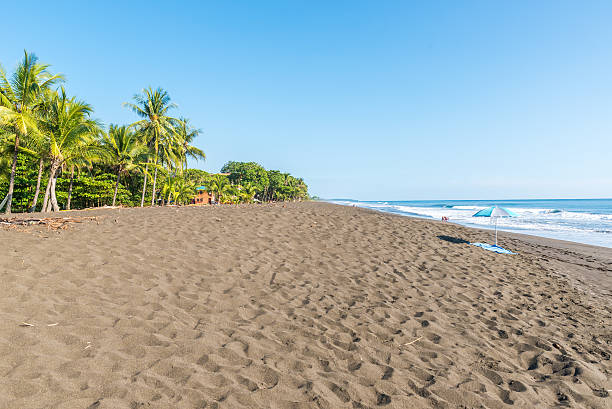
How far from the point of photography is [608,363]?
3836 millimetres

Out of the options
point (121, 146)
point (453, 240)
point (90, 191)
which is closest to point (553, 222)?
point (453, 240)

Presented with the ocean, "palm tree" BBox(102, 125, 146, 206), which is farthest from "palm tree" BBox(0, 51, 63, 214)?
the ocean

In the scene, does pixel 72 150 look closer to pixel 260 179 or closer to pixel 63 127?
pixel 63 127

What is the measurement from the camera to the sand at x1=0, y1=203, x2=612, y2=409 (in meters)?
2.75

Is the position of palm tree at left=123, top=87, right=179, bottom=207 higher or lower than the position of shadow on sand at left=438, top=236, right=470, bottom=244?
higher

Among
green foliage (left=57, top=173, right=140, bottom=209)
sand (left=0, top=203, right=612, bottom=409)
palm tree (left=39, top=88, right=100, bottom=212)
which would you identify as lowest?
sand (left=0, top=203, right=612, bottom=409)

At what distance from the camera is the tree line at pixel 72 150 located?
16156 mm

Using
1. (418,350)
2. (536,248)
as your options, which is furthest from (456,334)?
(536,248)

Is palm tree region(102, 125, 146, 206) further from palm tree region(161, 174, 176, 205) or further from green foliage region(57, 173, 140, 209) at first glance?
palm tree region(161, 174, 176, 205)

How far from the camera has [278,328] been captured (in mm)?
4020

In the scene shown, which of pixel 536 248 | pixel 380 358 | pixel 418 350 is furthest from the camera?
pixel 536 248

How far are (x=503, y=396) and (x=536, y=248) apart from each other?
12923 mm

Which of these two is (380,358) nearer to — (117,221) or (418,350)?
(418,350)

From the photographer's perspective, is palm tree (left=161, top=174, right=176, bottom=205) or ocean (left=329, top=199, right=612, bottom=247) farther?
palm tree (left=161, top=174, right=176, bottom=205)
